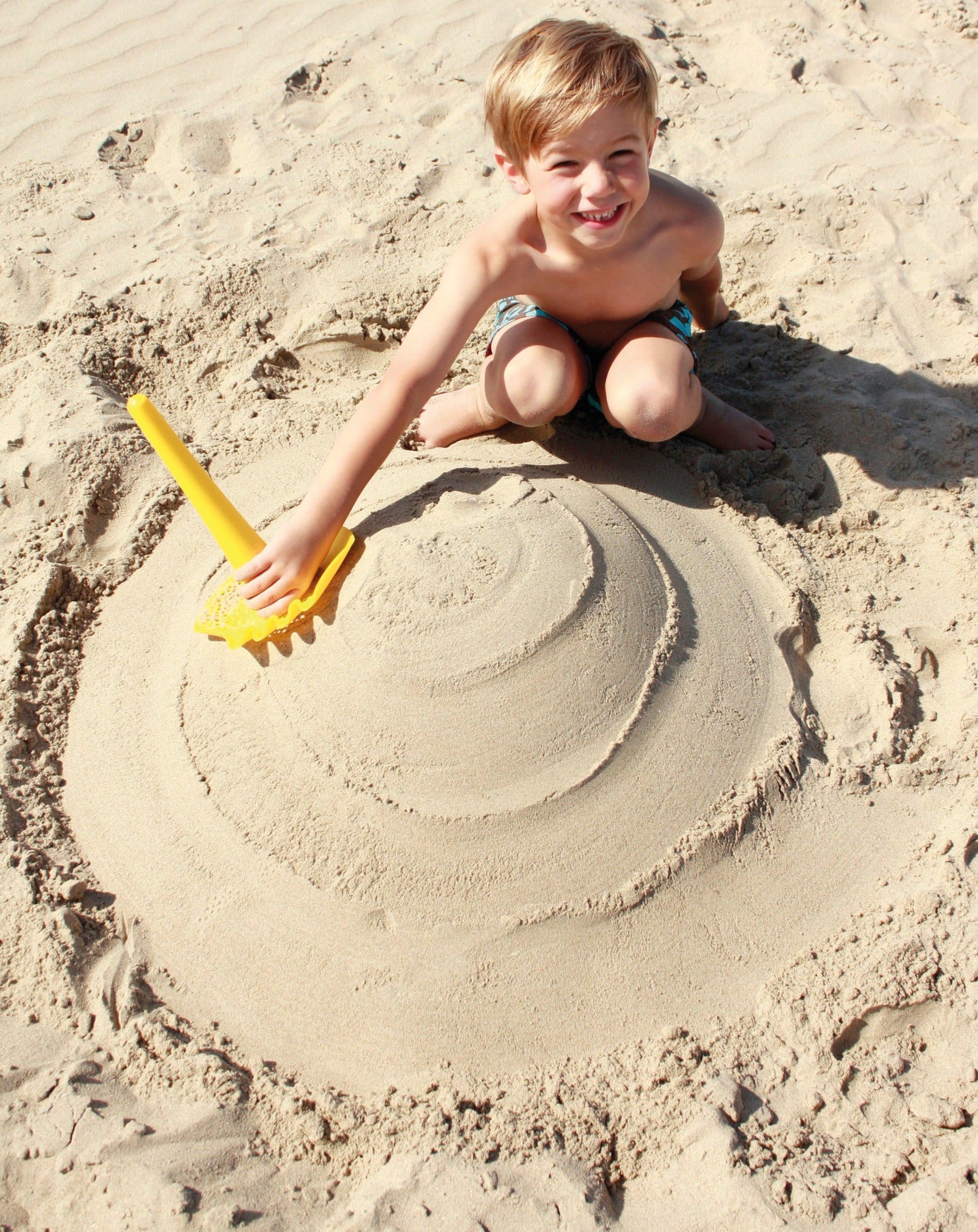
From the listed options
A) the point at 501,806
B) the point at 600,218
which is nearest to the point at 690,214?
the point at 600,218

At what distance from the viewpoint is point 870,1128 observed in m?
1.46

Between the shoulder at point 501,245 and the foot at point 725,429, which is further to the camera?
the foot at point 725,429

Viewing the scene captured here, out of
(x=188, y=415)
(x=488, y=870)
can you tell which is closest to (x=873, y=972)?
(x=488, y=870)

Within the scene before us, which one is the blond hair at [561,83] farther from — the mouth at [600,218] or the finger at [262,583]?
the finger at [262,583]

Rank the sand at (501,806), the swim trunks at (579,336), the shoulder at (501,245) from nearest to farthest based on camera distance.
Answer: the sand at (501,806) < the shoulder at (501,245) < the swim trunks at (579,336)

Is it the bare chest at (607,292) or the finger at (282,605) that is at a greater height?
the finger at (282,605)

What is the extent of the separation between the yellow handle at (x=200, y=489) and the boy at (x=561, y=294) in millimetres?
74

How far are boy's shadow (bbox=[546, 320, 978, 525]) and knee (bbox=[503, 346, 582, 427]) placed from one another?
0.15m

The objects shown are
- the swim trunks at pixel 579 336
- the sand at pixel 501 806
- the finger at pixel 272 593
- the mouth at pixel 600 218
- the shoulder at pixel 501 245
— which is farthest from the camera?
the swim trunks at pixel 579 336

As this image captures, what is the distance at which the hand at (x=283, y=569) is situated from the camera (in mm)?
1810

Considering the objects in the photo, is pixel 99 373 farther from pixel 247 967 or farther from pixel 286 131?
pixel 247 967

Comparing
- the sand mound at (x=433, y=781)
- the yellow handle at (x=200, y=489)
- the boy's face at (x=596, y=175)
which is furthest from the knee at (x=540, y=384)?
the yellow handle at (x=200, y=489)

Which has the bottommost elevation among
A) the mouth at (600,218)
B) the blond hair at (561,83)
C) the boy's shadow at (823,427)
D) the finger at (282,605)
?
the boy's shadow at (823,427)

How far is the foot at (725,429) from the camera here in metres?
2.47
